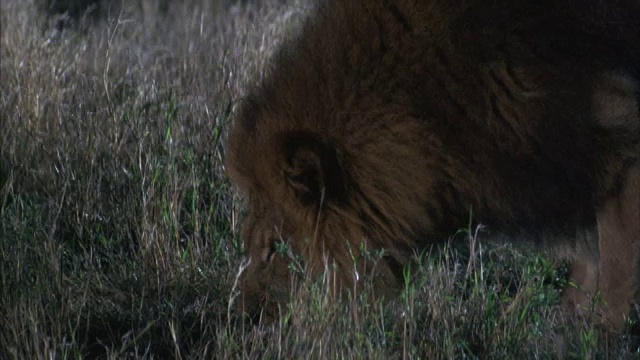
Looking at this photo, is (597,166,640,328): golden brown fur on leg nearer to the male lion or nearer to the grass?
the male lion

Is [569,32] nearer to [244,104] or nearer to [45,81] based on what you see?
[244,104]

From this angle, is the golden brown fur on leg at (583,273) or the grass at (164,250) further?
the golden brown fur on leg at (583,273)

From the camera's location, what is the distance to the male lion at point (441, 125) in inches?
196

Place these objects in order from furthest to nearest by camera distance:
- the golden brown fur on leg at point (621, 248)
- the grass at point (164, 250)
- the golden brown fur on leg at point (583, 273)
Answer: the golden brown fur on leg at point (583, 273) < the golden brown fur on leg at point (621, 248) < the grass at point (164, 250)

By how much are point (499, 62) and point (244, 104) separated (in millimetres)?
1120

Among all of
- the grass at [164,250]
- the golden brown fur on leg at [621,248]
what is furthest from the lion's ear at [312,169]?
the golden brown fur on leg at [621,248]

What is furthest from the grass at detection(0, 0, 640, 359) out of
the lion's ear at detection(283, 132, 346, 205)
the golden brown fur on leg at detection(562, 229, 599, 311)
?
the lion's ear at detection(283, 132, 346, 205)

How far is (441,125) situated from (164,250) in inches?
64.1

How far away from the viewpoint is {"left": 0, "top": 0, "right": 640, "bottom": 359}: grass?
15.7 ft

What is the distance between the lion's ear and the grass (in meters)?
0.36

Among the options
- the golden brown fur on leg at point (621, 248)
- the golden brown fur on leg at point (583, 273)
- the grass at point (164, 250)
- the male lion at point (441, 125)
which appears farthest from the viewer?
the golden brown fur on leg at point (583, 273)

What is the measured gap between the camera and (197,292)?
564 cm

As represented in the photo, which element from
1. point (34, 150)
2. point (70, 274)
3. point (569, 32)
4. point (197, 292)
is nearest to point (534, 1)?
point (569, 32)

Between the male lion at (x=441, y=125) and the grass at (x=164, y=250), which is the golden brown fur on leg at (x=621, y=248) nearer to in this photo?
the male lion at (x=441, y=125)
